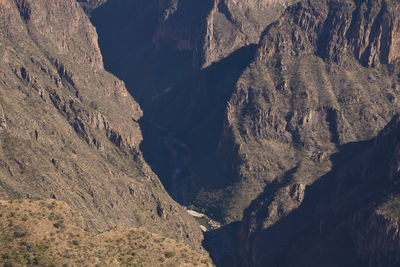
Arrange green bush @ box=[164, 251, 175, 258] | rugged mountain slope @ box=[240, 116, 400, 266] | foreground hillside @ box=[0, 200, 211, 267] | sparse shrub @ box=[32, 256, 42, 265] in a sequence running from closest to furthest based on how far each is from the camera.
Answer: sparse shrub @ box=[32, 256, 42, 265], foreground hillside @ box=[0, 200, 211, 267], green bush @ box=[164, 251, 175, 258], rugged mountain slope @ box=[240, 116, 400, 266]

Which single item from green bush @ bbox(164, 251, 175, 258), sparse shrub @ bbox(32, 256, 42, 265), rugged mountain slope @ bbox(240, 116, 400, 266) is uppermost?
rugged mountain slope @ bbox(240, 116, 400, 266)

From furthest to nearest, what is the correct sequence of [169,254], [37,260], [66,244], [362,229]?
1. [362,229]
2. [169,254]
3. [66,244]
4. [37,260]

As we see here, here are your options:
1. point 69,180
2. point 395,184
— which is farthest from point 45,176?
point 395,184

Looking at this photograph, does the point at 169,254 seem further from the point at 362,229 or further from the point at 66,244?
the point at 362,229

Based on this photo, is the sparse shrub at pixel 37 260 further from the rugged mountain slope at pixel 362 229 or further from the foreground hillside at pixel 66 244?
the rugged mountain slope at pixel 362 229

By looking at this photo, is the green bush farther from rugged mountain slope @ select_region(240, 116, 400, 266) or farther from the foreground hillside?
rugged mountain slope @ select_region(240, 116, 400, 266)

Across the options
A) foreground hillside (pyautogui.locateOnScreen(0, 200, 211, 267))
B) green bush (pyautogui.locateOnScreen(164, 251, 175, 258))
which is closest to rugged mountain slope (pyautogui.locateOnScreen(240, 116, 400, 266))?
foreground hillside (pyautogui.locateOnScreen(0, 200, 211, 267))

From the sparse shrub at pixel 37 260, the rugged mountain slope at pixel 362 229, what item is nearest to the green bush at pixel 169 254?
the sparse shrub at pixel 37 260

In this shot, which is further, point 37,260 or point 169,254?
point 169,254

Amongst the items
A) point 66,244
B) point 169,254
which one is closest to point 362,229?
point 169,254
